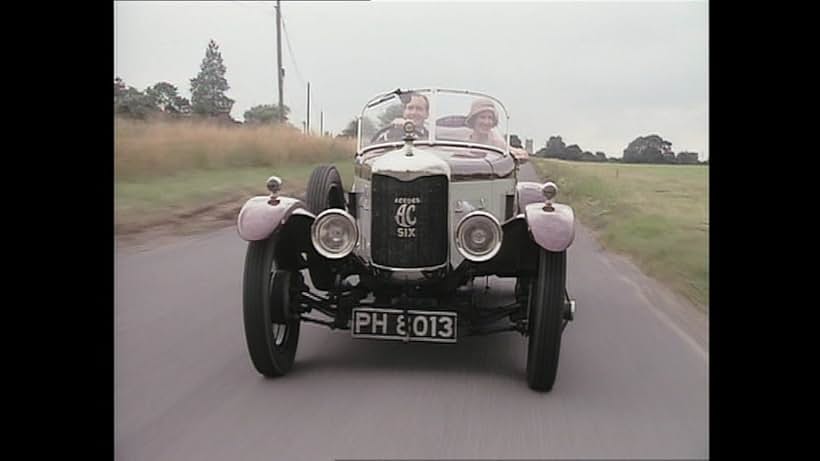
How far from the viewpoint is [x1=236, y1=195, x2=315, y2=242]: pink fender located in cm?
364

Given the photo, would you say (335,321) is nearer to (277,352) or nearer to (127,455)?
(277,352)

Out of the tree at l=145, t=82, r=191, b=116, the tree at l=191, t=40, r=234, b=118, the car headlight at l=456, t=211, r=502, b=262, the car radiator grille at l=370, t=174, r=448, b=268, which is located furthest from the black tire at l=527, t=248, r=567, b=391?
the tree at l=145, t=82, r=191, b=116

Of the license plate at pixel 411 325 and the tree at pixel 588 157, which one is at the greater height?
the tree at pixel 588 157

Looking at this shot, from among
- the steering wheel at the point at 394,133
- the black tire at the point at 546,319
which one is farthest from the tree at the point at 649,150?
the steering wheel at the point at 394,133

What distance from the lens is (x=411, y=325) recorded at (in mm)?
3631

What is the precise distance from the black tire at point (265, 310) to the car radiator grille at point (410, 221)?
49 centimetres

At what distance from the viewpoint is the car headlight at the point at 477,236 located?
12.0 feet

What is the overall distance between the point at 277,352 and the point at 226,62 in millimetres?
1481

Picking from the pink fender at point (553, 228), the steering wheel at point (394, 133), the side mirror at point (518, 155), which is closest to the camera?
the pink fender at point (553, 228)

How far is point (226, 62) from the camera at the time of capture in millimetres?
2676

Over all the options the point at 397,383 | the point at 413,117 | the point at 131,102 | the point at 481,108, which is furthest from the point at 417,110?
the point at 131,102

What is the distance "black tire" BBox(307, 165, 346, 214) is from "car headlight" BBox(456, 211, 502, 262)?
0.77 m

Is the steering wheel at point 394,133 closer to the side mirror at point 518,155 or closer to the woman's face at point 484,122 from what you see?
the woman's face at point 484,122
